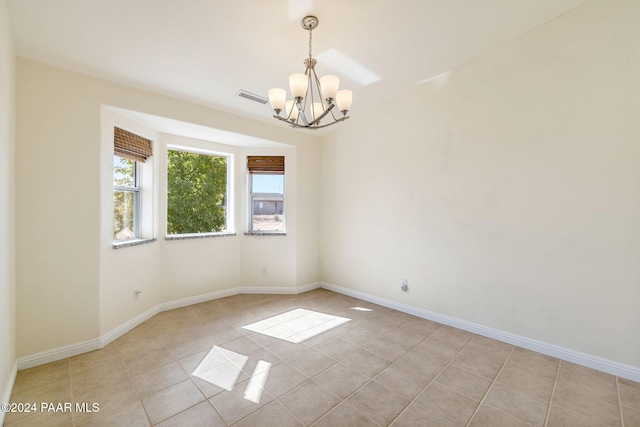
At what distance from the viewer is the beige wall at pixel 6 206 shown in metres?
1.78

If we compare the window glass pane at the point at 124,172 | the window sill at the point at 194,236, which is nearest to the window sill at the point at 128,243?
the window sill at the point at 194,236

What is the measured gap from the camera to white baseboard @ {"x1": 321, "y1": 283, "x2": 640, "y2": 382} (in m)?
2.21

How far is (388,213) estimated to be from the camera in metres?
3.72

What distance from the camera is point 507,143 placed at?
275 cm

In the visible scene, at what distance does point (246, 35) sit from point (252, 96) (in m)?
0.96

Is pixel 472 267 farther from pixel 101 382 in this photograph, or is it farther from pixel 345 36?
pixel 101 382

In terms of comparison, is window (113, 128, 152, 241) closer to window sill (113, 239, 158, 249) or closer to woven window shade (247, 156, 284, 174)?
window sill (113, 239, 158, 249)

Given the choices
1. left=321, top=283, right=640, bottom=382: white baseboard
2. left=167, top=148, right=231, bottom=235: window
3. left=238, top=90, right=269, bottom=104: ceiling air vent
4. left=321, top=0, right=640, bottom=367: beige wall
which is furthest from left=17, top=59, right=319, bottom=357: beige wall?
left=321, top=283, right=640, bottom=382: white baseboard

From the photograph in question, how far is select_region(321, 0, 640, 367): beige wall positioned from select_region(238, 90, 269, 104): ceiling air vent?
160cm

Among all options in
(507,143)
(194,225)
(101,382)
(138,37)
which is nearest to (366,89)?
(507,143)

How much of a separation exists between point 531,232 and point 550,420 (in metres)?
1.54

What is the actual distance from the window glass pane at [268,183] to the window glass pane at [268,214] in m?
0.13

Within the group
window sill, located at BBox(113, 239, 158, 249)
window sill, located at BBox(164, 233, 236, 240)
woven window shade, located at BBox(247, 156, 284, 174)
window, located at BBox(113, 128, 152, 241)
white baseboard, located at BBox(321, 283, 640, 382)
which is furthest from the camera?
woven window shade, located at BBox(247, 156, 284, 174)

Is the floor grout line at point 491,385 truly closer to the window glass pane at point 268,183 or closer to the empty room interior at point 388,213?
the empty room interior at point 388,213
